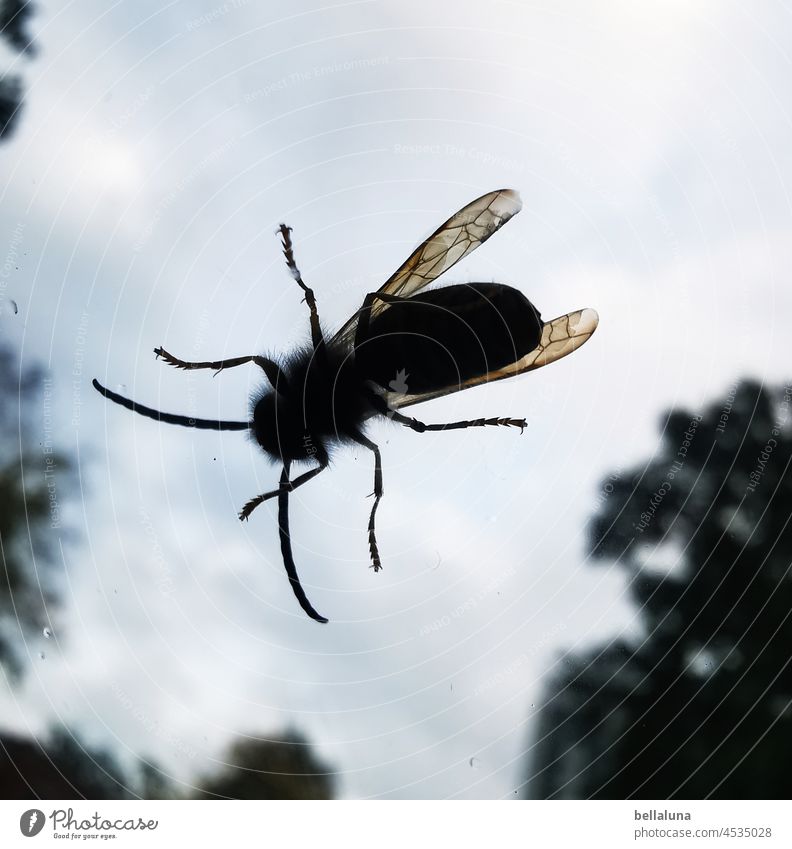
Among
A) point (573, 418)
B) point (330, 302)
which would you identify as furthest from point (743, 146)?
point (330, 302)

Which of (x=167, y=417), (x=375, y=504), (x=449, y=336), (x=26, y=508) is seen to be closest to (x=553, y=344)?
(x=449, y=336)

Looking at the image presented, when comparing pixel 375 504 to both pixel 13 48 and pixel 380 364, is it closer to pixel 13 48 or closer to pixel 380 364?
pixel 380 364

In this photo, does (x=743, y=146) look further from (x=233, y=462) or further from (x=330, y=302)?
(x=233, y=462)

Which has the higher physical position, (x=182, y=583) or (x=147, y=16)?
(x=147, y=16)

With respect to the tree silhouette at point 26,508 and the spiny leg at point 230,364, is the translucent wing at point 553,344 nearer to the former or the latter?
the spiny leg at point 230,364
